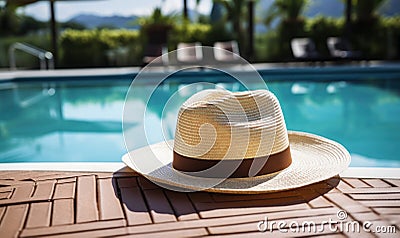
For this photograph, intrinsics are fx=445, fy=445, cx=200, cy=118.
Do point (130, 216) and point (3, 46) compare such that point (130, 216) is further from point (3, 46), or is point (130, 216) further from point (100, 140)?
point (3, 46)

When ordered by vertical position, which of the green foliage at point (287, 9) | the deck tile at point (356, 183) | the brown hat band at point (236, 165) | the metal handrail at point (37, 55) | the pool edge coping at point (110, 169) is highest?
the green foliage at point (287, 9)

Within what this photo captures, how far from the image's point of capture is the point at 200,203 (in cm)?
240

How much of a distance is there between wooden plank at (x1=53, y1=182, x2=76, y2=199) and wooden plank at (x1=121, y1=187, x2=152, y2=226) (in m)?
0.30

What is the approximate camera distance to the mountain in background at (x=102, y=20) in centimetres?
1284

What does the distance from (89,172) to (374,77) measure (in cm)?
846

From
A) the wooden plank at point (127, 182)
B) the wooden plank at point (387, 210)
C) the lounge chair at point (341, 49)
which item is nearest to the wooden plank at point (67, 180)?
the wooden plank at point (127, 182)

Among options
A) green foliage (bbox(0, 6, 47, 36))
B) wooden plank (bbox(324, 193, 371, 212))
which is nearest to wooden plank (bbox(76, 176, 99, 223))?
wooden plank (bbox(324, 193, 371, 212))

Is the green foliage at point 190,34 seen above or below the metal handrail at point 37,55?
above

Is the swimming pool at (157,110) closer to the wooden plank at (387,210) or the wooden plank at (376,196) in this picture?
the wooden plank at (376,196)

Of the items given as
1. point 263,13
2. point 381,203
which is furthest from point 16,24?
point 381,203

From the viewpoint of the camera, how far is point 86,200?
97.3 inches

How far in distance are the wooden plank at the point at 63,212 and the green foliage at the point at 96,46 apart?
9.85 meters

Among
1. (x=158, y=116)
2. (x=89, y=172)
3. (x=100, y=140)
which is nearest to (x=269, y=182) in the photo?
(x=89, y=172)

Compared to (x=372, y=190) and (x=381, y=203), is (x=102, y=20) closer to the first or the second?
(x=372, y=190)
